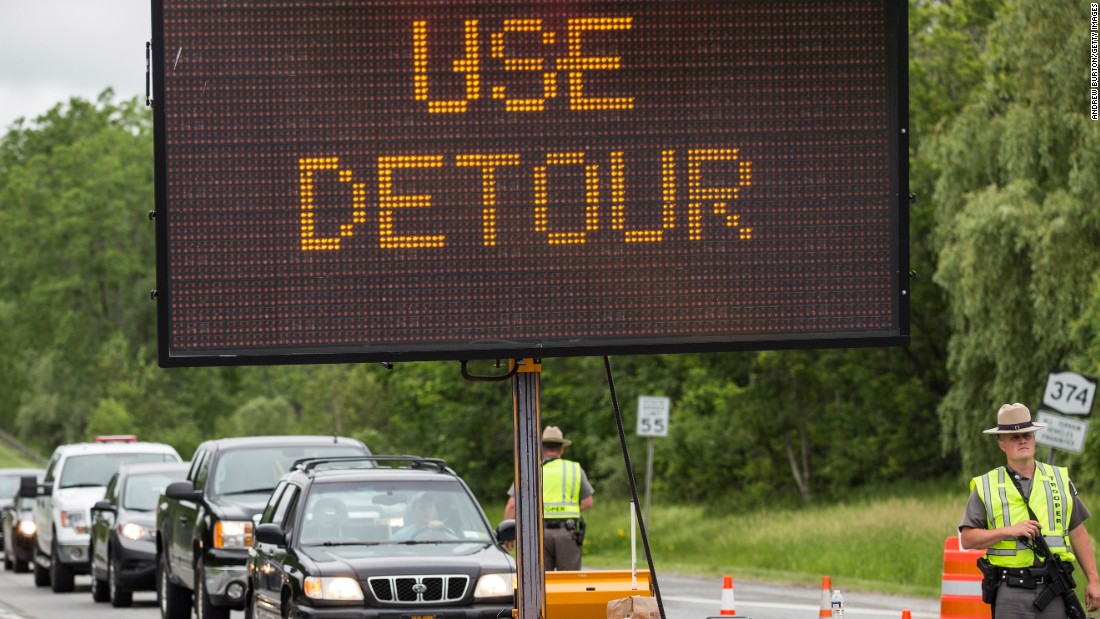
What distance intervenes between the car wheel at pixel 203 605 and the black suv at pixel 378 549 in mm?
2303

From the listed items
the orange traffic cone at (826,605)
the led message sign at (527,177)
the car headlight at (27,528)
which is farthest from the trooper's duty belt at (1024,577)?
the car headlight at (27,528)

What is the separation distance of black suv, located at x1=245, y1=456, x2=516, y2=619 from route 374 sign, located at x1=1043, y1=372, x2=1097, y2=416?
7.28m

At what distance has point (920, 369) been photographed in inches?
1925

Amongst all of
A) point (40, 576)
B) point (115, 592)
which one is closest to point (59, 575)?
point (40, 576)

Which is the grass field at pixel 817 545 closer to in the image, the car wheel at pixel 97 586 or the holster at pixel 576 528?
the holster at pixel 576 528

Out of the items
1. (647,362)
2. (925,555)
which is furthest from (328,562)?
(647,362)

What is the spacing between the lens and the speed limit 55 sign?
100ft

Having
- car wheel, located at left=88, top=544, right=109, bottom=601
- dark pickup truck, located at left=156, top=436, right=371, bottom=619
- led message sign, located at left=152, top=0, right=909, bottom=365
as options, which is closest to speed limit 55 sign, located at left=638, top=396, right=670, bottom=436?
car wheel, located at left=88, top=544, right=109, bottom=601

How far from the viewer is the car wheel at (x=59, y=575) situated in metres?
25.8

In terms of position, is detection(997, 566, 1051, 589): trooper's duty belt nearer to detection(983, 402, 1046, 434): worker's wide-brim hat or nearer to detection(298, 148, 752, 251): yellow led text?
detection(983, 402, 1046, 434): worker's wide-brim hat

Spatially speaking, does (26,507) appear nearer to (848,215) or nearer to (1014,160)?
(1014,160)

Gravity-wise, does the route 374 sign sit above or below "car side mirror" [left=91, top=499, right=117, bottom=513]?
above

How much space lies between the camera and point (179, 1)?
879 centimetres

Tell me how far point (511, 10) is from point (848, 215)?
5.87 ft
